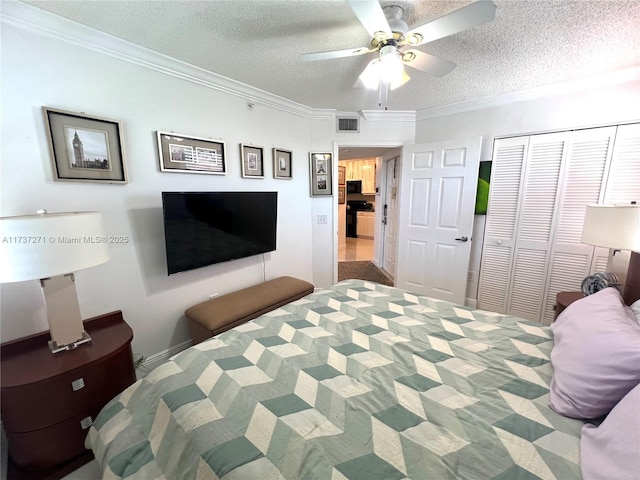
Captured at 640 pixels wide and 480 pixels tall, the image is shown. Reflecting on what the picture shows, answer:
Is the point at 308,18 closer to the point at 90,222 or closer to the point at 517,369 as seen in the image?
the point at 90,222

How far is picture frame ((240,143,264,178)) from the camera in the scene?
2.60m

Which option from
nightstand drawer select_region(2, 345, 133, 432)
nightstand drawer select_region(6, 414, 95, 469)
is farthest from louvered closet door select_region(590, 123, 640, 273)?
nightstand drawer select_region(6, 414, 95, 469)

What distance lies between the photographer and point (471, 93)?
8.83 feet

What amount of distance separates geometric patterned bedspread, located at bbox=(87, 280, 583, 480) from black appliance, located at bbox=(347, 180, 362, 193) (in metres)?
6.40

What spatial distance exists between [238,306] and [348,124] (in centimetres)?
256

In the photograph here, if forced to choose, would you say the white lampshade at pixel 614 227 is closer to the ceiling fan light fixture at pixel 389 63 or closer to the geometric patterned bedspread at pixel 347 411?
the geometric patterned bedspread at pixel 347 411

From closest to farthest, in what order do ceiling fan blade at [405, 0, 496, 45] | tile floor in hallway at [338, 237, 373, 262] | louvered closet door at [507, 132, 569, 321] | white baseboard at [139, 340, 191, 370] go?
ceiling fan blade at [405, 0, 496, 45]
white baseboard at [139, 340, 191, 370]
louvered closet door at [507, 132, 569, 321]
tile floor in hallway at [338, 237, 373, 262]

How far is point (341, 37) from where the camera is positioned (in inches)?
67.2

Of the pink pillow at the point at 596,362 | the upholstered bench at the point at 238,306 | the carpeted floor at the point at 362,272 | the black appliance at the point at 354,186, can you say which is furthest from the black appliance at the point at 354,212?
the pink pillow at the point at 596,362

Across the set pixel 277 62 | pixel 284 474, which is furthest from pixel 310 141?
pixel 284 474

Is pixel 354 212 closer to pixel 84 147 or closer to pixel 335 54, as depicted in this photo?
pixel 335 54

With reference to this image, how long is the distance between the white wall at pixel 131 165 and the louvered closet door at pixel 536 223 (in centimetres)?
255

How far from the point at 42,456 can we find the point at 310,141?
3.34 metres

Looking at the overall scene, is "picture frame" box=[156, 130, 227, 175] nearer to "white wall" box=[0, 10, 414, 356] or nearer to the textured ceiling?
"white wall" box=[0, 10, 414, 356]
